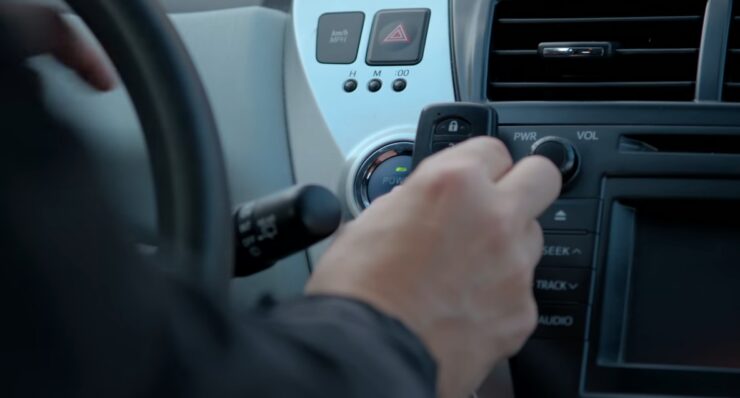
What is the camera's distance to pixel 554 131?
1512 millimetres

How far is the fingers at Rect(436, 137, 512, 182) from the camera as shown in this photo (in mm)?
868

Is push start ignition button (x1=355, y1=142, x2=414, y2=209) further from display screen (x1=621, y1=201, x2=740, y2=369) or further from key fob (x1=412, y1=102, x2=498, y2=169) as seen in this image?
display screen (x1=621, y1=201, x2=740, y2=369)

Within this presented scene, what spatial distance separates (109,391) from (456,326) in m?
0.33

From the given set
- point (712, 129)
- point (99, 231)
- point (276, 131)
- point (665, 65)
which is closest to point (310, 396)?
point (99, 231)

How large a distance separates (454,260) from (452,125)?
28.4 inches

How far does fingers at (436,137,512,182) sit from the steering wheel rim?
17 centimetres

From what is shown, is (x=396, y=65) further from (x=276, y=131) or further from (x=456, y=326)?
(x=456, y=326)

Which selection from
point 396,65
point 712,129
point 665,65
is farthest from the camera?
point 396,65

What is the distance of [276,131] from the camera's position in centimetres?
190

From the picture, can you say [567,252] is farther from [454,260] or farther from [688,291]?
[454,260]

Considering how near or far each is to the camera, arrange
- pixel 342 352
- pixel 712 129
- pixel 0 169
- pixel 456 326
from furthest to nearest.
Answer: pixel 712 129 < pixel 456 326 < pixel 342 352 < pixel 0 169

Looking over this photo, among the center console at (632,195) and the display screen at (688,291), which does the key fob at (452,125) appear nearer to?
the center console at (632,195)

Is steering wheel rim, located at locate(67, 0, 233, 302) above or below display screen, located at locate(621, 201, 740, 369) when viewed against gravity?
above

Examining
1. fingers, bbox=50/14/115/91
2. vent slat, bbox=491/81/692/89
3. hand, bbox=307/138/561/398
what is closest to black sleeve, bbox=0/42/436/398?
hand, bbox=307/138/561/398
